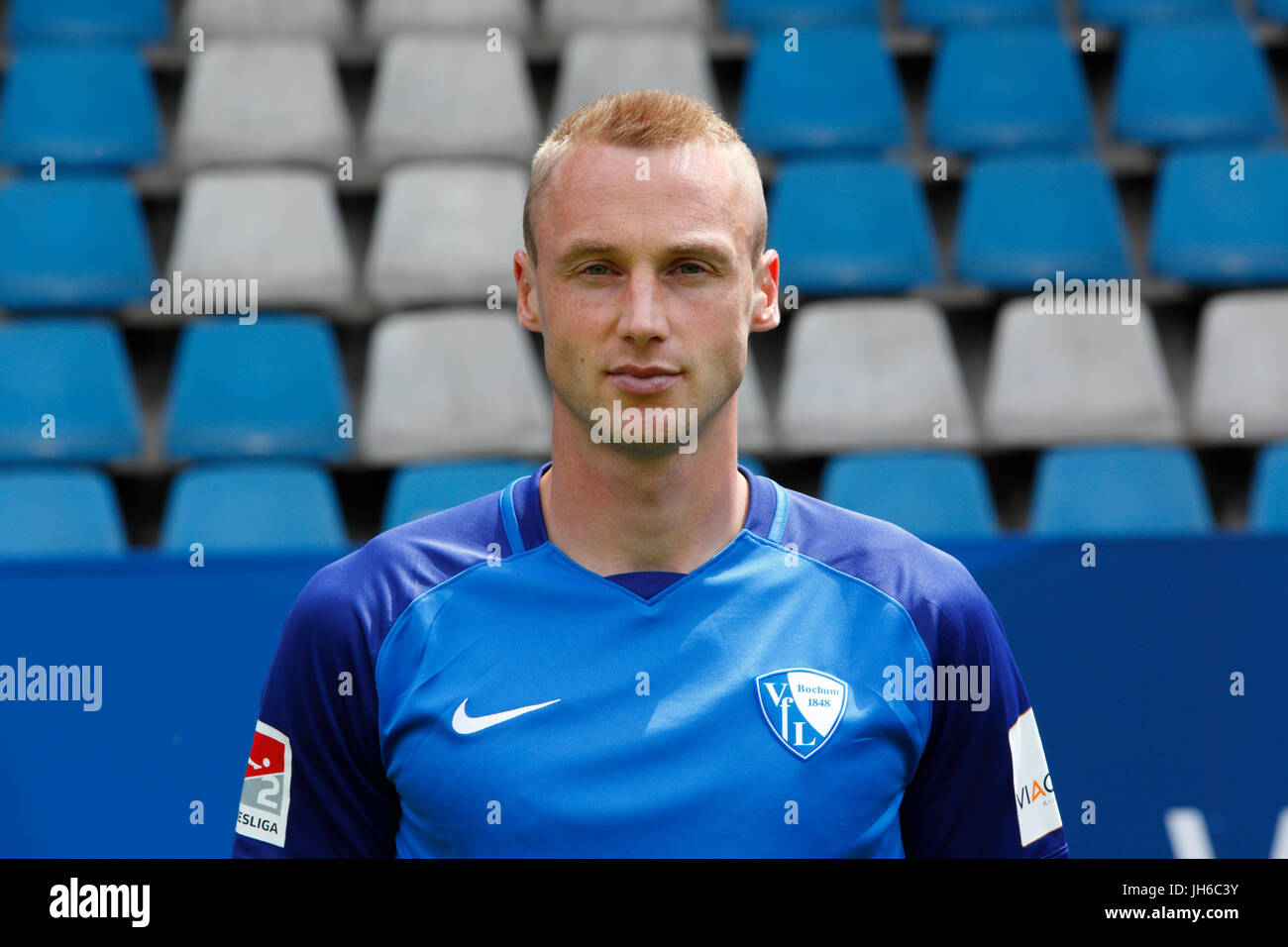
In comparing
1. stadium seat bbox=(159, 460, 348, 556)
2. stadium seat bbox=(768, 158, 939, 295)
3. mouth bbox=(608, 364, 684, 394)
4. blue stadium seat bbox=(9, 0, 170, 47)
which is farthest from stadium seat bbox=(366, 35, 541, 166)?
mouth bbox=(608, 364, 684, 394)

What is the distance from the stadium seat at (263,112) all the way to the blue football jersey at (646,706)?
3373 millimetres

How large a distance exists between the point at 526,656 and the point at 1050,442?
9.62ft

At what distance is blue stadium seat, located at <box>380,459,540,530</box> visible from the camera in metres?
3.68

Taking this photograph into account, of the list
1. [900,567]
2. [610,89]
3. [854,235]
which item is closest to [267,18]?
[610,89]

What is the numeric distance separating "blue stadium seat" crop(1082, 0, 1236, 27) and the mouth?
14.4 feet

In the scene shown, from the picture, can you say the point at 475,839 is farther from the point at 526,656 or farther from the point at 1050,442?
the point at 1050,442

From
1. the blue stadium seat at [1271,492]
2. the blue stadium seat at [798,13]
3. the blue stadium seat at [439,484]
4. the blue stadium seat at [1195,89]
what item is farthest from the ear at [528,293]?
the blue stadium seat at [1195,89]

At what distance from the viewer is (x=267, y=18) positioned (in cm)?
526

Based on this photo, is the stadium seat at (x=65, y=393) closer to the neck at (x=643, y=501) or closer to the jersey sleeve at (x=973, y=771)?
the neck at (x=643, y=501)

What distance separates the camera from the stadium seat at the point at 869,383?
168 inches

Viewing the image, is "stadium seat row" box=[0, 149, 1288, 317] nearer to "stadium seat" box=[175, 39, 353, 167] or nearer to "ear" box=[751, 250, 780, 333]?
"stadium seat" box=[175, 39, 353, 167]

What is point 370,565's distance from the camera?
1805 millimetres

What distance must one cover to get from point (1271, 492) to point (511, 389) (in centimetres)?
207

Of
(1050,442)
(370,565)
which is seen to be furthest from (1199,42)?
(370,565)
